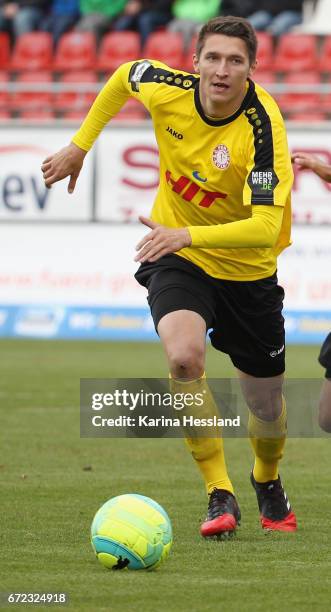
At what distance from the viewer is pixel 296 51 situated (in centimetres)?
2062

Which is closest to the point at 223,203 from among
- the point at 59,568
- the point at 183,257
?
the point at 183,257

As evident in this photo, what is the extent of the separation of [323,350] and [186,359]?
4.12 ft

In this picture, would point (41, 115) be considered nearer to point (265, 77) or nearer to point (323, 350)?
point (265, 77)

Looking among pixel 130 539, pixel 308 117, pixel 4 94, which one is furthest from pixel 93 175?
pixel 130 539

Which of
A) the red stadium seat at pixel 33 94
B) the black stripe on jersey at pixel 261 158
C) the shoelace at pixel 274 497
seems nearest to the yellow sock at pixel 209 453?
the shoelace at pixel 274 497

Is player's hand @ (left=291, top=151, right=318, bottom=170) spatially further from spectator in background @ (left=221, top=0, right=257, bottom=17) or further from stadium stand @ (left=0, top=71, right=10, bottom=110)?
spectator in background @ (left=221, top=0, right=257, bottom=17)

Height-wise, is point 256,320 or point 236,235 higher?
point 236,235

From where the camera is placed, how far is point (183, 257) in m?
6.46

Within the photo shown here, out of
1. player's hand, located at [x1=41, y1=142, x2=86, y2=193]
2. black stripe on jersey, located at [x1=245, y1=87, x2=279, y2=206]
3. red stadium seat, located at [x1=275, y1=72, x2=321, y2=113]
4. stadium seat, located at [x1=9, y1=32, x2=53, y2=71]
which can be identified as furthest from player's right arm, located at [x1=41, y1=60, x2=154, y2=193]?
stadium seat, located at [x1=9, y1=32, x2=53, y2=71]

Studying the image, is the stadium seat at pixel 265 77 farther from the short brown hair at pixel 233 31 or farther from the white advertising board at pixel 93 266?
the short brown hair at pixel 233 31

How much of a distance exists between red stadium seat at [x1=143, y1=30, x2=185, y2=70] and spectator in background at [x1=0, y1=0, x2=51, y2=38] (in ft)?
8.45

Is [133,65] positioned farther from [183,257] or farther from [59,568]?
[59,568]

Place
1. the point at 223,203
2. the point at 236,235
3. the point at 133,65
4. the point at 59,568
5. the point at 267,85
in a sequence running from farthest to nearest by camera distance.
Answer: the point at 267,85
the point at 133,65
the point at 223,203
the point at 236,235
the point at 59,568

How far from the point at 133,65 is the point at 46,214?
38.9 feet
